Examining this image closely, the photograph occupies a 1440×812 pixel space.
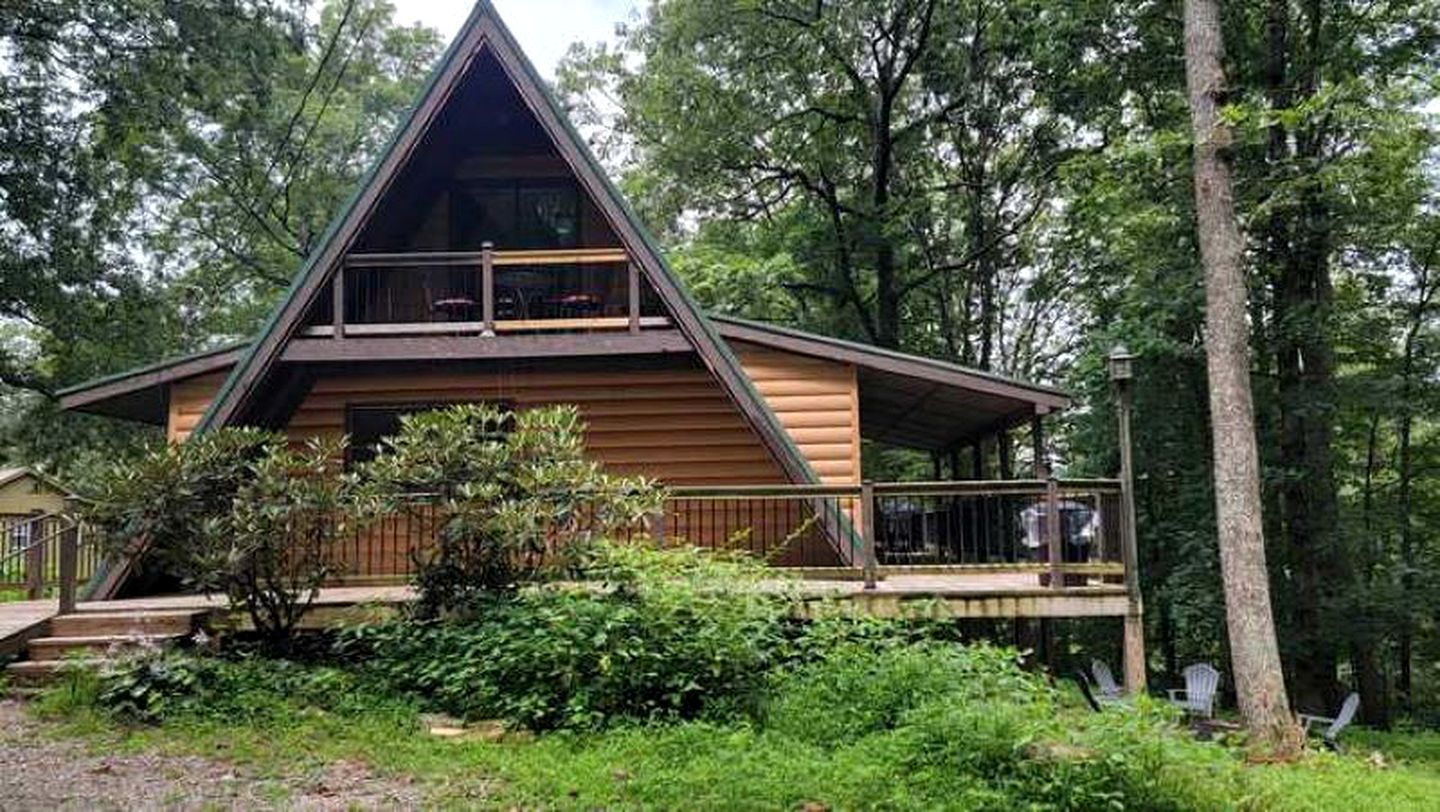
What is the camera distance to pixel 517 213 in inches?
478

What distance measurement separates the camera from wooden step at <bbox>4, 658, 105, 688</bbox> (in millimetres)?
7426

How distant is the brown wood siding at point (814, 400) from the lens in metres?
11.1

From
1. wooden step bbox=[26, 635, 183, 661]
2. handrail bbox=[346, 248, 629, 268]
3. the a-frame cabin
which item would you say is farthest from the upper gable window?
wooden step bbox=[26, 635, 183, 661]

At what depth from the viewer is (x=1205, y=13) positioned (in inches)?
400

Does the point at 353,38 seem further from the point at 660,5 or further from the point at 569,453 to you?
the point at 569,453

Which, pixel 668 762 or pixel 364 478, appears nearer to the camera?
pixel 668 762

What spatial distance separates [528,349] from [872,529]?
4.16 metres

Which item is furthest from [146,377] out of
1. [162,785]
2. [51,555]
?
[162,785]

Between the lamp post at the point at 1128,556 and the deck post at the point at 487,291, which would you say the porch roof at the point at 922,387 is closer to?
the lamp post at the point at 1128,556

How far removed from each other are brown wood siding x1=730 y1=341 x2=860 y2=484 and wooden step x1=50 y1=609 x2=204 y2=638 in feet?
20.7

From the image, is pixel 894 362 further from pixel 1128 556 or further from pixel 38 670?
pixel 38 670

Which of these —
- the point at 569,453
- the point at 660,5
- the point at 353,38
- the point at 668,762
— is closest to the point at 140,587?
the point at 569,453

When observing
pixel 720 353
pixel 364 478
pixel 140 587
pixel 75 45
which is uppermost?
pixel 75 45

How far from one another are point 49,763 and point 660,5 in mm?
19477
